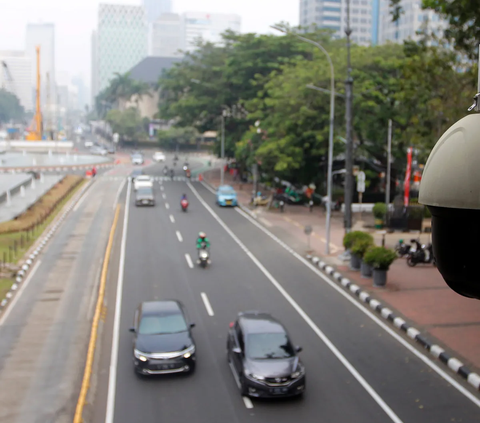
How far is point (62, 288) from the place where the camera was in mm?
20953

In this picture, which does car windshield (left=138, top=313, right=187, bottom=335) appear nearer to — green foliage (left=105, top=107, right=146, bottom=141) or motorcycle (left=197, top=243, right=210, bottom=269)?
motorcycle (left=197, top=243, right=210, bottom=269)

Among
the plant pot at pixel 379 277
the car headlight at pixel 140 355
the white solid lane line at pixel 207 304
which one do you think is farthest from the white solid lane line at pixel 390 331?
the car headlight at pixel 140 355

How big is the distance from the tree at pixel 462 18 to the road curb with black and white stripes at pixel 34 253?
16869 millimetres

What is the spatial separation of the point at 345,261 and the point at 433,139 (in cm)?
674

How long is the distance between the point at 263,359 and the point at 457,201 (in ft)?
31.4

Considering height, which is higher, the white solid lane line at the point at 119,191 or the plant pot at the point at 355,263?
the white solid lane line at the point at 119,191

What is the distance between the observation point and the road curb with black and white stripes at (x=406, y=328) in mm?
13086

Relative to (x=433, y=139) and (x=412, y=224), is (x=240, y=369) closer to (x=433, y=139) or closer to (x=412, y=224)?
(x=433, y=139)

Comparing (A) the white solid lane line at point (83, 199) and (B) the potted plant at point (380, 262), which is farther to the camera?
(A) the white solid lane line at point (83, 199)

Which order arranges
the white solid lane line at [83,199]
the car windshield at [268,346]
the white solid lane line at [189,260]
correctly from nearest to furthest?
the car windshield at [268,346] → the white solid lane line at [189,260] → the white solid lane line at [83,199]

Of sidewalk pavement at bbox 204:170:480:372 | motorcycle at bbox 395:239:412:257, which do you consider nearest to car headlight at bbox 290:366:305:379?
sidewalk pavement at bbox 204:170:480:372

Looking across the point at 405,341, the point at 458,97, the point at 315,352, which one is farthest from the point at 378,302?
the point at 458,97

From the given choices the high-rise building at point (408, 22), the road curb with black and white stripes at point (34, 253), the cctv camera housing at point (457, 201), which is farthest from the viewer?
the high-rise building at point (408, 22)

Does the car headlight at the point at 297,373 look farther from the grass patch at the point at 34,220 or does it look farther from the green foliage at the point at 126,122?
the green foliage at the point at 126,122
